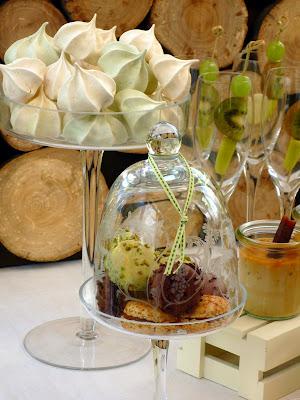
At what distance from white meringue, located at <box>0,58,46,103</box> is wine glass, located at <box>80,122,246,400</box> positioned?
195mm

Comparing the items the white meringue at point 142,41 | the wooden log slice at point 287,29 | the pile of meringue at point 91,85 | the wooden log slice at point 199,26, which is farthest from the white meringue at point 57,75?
the wooden log slice at point 287,29

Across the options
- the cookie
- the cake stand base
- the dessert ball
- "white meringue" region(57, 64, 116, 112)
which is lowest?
the cake stand base

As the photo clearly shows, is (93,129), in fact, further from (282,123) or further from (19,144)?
(19,144)

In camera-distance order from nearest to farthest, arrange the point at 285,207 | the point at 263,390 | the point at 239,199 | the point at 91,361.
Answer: the point at 263,390 < the point at 91,361 < the point at 285,207 < the point at 239,199

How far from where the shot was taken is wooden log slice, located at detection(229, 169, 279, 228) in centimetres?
162

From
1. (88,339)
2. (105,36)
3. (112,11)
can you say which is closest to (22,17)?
(112,11)

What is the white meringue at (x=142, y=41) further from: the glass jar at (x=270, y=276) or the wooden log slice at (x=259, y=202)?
the wooden log slice at (x=259, y=202)

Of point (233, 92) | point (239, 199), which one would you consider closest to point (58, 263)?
point (239, 199)

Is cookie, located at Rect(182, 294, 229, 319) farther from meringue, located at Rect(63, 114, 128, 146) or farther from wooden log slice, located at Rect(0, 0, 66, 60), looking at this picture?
wooden log slice, located at Rect(0, 0, 66, 60)

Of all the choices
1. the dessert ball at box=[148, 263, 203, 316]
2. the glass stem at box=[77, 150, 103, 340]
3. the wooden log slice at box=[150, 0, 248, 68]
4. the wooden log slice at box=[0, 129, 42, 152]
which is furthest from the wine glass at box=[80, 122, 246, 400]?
the wooden log slice at box=[150, 0, 248, 68]

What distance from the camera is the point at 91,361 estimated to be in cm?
109

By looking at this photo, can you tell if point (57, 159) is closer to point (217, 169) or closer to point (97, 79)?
point (217, 169)

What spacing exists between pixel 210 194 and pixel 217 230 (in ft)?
0.13

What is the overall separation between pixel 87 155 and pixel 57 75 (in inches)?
5.2
